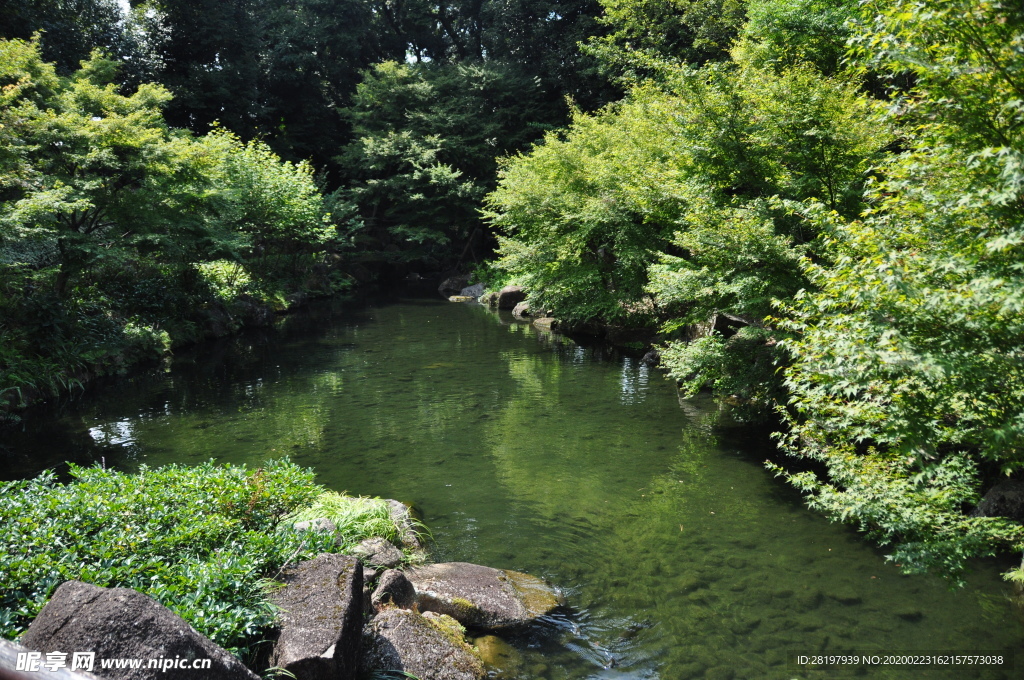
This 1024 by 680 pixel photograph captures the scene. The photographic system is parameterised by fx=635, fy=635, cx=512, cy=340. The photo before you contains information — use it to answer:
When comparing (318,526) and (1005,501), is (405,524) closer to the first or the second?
(318,526)

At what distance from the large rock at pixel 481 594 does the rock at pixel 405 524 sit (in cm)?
51

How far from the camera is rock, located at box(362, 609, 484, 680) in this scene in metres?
4.68

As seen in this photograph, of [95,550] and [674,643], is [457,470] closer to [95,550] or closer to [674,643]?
[674,643]

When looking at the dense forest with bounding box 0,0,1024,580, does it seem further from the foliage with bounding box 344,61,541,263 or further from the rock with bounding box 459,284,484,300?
the rock with bounding box 459,284,484,300

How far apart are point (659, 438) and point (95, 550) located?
825 centimetres

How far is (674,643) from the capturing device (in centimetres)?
546

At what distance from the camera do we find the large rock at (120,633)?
10.6 feet

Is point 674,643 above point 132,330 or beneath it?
beneath

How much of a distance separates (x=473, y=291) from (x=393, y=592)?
25620 millimetres

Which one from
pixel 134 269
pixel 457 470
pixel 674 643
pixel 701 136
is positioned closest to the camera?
pixel 674 643

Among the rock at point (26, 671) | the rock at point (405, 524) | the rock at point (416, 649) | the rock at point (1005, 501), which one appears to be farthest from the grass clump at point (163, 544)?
the rock at point (1005, 501)

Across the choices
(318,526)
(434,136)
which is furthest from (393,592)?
(434,136)

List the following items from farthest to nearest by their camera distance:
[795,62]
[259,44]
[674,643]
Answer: [259,44] → [795,62] → [674,643]

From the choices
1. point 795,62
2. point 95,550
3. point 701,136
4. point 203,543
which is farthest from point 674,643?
point 795,62
